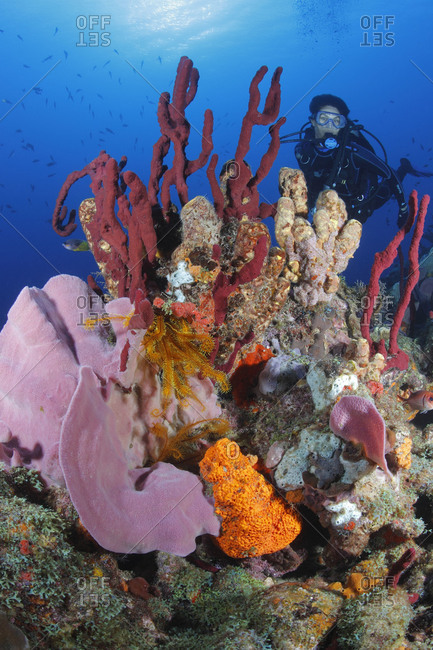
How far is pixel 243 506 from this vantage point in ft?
7.76

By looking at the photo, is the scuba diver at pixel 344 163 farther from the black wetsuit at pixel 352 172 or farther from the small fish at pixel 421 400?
the small fish at pixel 421 400

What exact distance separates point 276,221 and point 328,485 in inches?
110

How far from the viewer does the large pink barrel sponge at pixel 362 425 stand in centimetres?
212

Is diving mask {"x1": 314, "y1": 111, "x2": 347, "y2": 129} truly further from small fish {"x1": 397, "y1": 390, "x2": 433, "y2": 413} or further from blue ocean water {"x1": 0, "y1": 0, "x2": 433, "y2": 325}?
blue ocean water {"x1": 0, "y1": 0, "x2": 433, "y2": 325}

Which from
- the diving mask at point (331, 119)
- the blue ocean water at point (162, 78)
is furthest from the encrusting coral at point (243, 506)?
the blue ocean water at point (162, 78)

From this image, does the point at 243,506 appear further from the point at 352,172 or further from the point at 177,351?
the point at 352,172

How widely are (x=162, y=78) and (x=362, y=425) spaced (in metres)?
89.2

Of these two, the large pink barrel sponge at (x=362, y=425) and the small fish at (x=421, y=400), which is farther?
the small fish at (x=421, y=400)

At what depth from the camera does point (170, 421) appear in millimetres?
2855

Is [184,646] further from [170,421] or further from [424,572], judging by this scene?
[424,572]

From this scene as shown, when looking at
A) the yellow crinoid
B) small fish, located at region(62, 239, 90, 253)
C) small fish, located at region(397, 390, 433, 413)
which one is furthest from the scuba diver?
the yellow crinoid

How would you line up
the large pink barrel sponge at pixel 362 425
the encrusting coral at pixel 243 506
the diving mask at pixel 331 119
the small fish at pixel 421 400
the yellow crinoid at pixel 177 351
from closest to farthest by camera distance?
1. the large pink barrel sponge at pixel 362 425
2. the encrusting coral at pixel 243 506
3. the yellow crinoid at pixel 177 351
4. the small fish at pixel 421 400
5. the diving mask at pixel 331 119

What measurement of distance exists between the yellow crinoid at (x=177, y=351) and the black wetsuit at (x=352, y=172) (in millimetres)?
7193

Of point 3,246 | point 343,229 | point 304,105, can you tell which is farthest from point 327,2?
point 343,229
